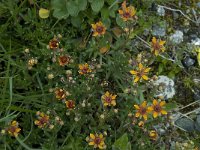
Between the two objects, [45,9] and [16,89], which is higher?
[45,9]

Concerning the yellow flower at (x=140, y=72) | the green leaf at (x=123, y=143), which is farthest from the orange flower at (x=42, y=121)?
the yellow flower at (x=140, y=72)

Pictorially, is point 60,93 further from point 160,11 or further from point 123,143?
point 160,11

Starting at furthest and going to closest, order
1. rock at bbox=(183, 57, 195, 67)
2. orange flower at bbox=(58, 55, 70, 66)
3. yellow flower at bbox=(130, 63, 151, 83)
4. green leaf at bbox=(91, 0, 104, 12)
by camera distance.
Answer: rock at bbox=(183, 57, 195, 67) → green leaf at bbox=(91, 0, 104, 12) → orange flower at bbox=(58, 55, 70, 66) → yellow flower at bbox=(130, 63, 151, 83)

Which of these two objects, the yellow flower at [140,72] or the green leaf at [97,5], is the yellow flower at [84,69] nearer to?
the yellow flower at [140,72]

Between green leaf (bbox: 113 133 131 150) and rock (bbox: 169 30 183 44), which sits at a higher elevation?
rock (bbox: 169 30 183 44)

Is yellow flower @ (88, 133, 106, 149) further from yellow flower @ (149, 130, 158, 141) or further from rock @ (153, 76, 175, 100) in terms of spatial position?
rock @ (153, 76, 175, 100)

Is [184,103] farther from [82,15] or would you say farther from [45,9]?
[45,9]

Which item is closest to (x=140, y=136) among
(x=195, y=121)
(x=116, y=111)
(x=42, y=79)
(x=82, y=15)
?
(x=116, y=111)

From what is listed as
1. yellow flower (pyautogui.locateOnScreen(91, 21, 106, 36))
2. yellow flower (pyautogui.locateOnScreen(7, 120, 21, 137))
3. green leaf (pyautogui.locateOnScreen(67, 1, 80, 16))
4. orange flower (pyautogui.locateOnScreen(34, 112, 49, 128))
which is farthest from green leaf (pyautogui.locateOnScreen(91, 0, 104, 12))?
yellow flower (pyautogui.locateOnScreen(7, 120, 21, 137))
